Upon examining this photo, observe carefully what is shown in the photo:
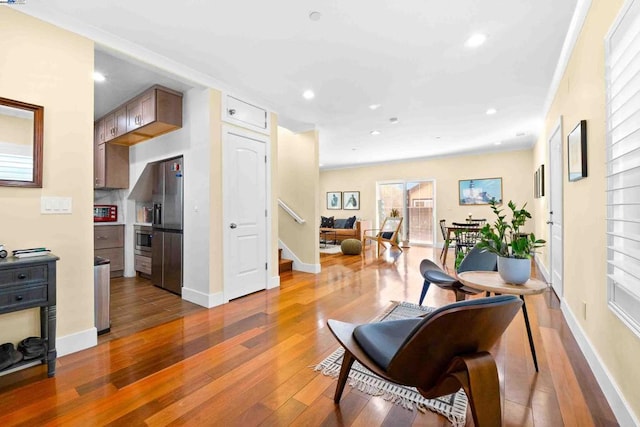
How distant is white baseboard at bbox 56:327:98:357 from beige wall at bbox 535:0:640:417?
3444 mm

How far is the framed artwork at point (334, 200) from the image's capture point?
9.84 meters

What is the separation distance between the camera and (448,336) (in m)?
1.06

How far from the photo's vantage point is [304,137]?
16.2 feet

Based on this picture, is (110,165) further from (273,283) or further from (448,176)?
(448,176)

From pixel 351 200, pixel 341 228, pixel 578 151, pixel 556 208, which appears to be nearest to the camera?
pixel 578 151

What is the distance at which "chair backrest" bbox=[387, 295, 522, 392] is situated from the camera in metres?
1.02

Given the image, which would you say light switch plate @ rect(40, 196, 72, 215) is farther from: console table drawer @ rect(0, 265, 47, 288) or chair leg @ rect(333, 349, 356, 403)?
chair leg @ rect(333, 349, 356, 403)

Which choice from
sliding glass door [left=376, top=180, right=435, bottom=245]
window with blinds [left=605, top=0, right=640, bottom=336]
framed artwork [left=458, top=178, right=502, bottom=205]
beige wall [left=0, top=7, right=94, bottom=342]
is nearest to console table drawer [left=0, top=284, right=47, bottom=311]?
beige wall [left=0, top=7, right=94, bottom=342]

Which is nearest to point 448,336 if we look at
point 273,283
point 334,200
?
Answer: point 273,283

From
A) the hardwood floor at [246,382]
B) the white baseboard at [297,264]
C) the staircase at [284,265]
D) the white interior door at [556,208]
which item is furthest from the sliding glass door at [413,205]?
the hardwood floor at [246,382]

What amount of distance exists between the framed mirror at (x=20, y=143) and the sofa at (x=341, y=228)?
6705mm

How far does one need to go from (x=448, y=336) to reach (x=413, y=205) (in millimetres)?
7774

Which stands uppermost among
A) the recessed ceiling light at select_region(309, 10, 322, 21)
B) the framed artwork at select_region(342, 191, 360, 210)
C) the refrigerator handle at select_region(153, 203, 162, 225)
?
the recessed ceiling light at select_region(309, 10, 322, 21)

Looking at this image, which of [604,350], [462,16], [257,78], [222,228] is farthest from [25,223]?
[604,350]
